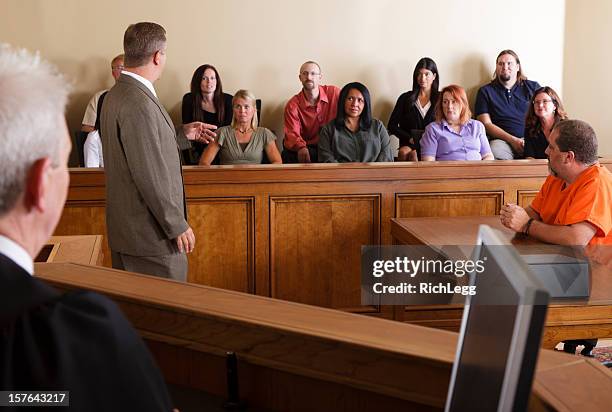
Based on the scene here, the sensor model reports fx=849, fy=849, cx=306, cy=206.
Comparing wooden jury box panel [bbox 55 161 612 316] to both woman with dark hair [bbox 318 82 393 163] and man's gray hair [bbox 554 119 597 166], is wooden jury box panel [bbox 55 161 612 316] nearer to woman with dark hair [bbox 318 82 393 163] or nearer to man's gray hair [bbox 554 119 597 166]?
woman with dark hair [bbox 318 82 393 163]

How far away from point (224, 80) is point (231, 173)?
3.04 meters

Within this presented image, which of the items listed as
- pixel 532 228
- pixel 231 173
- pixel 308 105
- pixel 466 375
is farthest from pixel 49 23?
pixel 466 375

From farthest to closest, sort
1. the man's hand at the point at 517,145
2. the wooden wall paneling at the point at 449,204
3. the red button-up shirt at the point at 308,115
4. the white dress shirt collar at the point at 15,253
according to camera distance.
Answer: the man's hand at the point at 517,145 < the red button-up shirt at the point at 308,115 < the wooden wall paneling at the point at 449,204 < the white dress shirt collar at the point at 15,253

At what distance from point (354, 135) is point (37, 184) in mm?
5252

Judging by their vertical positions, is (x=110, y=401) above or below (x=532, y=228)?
above

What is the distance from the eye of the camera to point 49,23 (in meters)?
7.46

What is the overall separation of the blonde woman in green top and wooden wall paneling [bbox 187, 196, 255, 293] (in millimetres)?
1230

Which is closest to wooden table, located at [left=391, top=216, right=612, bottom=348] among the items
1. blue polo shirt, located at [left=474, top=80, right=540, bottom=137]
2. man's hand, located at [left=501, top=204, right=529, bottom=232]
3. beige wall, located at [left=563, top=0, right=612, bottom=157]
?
man's hand, located at [left=501, top=204, right=529, bottom=232]

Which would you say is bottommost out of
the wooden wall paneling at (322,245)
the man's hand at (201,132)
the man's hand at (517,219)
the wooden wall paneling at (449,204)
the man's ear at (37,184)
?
the wooden wall paneling at (322,245)

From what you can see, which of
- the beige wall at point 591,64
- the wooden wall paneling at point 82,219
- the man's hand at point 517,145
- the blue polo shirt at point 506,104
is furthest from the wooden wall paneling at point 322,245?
the beige wall at point 591,64

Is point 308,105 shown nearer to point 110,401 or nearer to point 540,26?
point 540,26

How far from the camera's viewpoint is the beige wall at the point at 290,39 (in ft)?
24.6

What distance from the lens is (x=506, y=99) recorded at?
7.74 meters

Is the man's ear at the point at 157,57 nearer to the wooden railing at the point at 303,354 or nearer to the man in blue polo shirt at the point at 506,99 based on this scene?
the wooden railing at the point at 303,354
